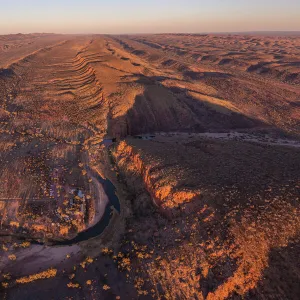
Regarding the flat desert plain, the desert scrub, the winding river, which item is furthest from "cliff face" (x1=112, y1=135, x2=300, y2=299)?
the desert scrub

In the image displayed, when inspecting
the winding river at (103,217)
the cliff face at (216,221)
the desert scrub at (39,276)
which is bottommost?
the desert scrub at (39,276)

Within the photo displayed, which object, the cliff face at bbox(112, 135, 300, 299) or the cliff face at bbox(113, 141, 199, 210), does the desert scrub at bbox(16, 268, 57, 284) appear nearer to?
the cliff face at bbox(112, 135, 300, 299)

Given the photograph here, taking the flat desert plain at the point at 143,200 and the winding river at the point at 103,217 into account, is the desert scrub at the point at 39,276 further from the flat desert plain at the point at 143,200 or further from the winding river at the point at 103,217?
the winding river at the point at 103,217

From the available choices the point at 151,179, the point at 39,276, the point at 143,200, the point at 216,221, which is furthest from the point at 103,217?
the point at 216,221

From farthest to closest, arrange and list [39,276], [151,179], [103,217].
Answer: [151,179] < [103,217] < [39,276]

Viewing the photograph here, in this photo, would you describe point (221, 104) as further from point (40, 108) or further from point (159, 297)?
point (159, 297)

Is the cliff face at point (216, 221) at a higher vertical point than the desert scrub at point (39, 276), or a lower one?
higher

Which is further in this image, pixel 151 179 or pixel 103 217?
pixel 151 179

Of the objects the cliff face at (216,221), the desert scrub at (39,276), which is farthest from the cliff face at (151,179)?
the desert scrub at (39,276)

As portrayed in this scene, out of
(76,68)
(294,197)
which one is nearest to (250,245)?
(294,197)

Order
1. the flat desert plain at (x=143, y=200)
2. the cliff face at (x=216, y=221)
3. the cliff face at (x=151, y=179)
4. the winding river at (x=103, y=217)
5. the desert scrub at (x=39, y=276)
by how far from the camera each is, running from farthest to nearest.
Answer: the cliff face at (x=151, y=179)
the winding river at (x=103, y=217)
the desert scrub at (x=39, y=276)
the flat desert plain at (x=143, y=200)
the cliff face at (x=216, y=221)

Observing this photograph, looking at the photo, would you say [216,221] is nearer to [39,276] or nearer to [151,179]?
[151,179]
